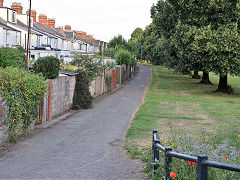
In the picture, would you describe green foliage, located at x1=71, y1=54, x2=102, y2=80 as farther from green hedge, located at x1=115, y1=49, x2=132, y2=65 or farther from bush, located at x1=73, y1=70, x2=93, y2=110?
green hedge, located at x1=115, y1=49, x2=132, y2=65

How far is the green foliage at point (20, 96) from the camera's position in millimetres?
10159

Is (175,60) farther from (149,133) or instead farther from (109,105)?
(149,133)

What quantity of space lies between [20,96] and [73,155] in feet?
9.87

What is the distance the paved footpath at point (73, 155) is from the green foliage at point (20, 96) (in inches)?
23.1

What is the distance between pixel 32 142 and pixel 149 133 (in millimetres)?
4175

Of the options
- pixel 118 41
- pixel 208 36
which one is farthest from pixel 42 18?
pixel 208 36

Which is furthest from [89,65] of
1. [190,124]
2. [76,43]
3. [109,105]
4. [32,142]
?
[76,43]

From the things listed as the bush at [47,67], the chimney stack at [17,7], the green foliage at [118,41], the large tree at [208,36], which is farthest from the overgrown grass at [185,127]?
the green foliage at [118,41]

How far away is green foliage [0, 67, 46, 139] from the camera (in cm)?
1016

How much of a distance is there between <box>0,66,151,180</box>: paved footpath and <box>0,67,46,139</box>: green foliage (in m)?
0.59

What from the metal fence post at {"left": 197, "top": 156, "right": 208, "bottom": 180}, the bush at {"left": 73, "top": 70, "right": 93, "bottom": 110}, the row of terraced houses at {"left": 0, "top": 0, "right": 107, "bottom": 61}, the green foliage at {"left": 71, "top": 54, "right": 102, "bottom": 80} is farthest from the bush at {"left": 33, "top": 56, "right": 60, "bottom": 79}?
the row of terraced houses at {"left": 0, "top": 0, "right": 107, "bottom": 61}

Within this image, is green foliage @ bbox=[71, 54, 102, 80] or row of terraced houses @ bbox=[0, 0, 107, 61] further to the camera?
row of terraced houses @ bbox=[0, 0, 107, 61]

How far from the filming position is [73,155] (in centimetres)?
935

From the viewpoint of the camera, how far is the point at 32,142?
35.6 ft
